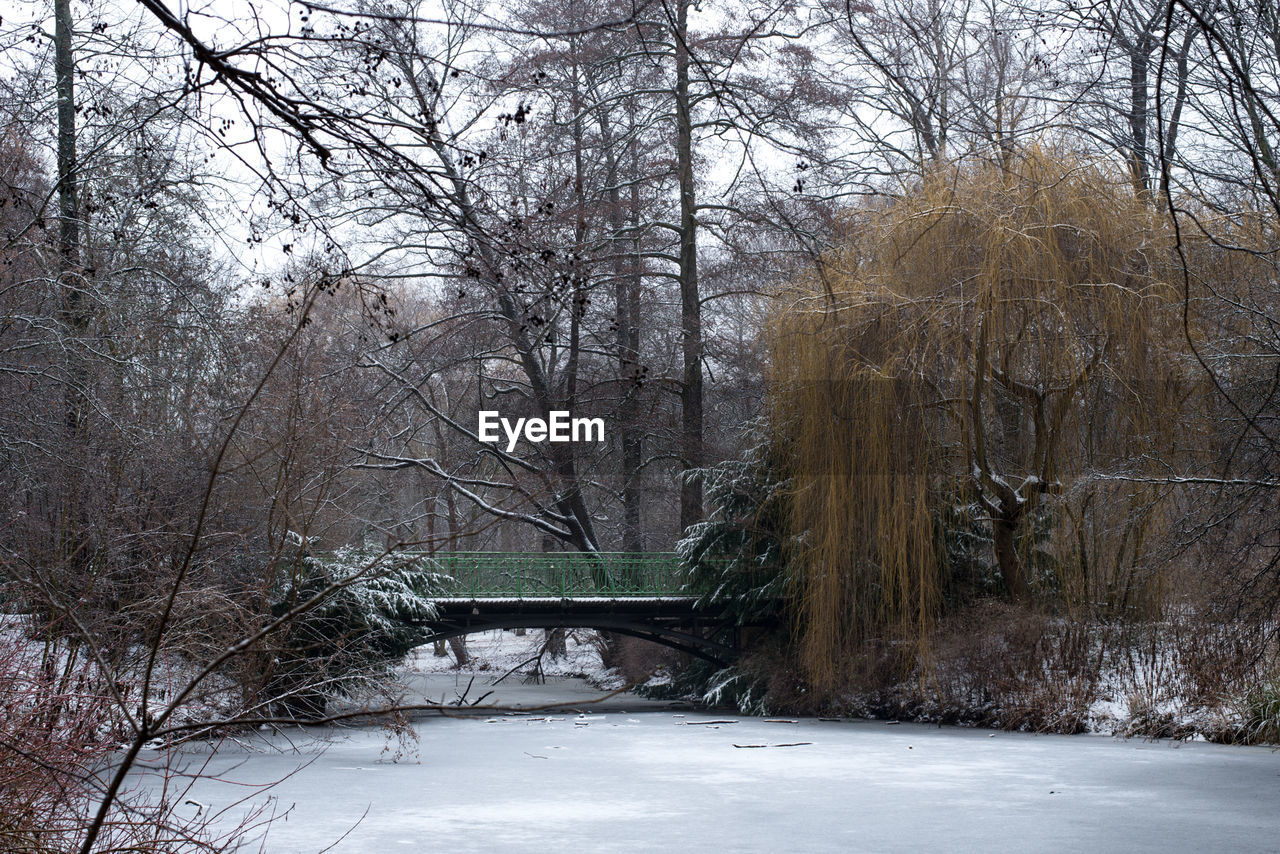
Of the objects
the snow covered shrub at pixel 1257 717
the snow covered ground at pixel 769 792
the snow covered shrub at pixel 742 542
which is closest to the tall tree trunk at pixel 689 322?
the snow covered shrub at pixel 742 542

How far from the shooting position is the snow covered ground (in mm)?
7863

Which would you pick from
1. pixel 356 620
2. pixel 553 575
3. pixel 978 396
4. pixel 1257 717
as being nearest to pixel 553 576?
pixel 553 575

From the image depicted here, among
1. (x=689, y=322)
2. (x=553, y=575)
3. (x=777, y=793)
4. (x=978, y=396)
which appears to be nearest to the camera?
(x=777, y=793)

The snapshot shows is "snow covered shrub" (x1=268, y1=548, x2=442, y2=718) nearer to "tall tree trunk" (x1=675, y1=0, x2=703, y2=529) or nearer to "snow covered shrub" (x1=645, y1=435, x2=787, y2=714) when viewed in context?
"snow covered shrub" (x1=645, y1=435, x2=787, y2=714)

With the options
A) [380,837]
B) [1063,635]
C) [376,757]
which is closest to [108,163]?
[380,837]

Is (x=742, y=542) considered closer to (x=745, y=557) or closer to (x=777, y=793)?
(x=745, y=557)

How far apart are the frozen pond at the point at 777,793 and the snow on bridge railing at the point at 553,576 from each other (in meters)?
4.03

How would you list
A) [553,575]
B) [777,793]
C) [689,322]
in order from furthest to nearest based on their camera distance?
[689,322], [553,575], [777,793]

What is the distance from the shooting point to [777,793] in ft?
32.9

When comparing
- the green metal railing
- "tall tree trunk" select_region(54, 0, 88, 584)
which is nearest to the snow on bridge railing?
the green metal railing

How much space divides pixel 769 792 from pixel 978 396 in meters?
5.71

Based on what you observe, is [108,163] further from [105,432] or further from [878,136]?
[878,136]

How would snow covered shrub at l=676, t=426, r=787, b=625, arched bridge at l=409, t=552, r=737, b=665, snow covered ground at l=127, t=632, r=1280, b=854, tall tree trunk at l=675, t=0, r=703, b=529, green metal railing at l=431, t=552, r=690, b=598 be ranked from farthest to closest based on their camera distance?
tall tree trunk at l=675, t=0, r=703, b=529, green metal railing at l=431, t=552, r=690, b=598, arched bridge at l=409, t=552, r=737, b=665, snow covered shrub at l=676, t=426, r=787, b=625, snow covered ground at l=127, t=632, r=1280, b=854

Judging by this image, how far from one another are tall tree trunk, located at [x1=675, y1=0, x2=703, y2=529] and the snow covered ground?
6.18m
